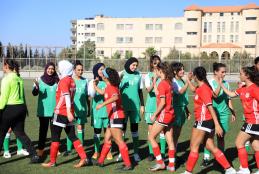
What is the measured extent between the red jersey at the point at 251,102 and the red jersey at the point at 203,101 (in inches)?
24.0

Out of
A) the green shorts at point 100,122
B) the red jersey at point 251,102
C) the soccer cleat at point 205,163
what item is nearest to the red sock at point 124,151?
the green shorts at point 100,122

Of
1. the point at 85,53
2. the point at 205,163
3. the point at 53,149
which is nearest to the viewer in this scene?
the point at 53,149

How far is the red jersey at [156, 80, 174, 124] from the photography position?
7.14 metres

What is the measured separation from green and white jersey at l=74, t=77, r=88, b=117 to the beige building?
85.5 meters

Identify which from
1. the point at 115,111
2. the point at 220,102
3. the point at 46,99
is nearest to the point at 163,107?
the point at 115,111

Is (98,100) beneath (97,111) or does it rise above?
above

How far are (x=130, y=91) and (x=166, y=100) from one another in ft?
4.48

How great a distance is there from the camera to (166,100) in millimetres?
7223

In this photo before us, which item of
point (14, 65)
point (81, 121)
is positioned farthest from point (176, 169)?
point (14, 65)

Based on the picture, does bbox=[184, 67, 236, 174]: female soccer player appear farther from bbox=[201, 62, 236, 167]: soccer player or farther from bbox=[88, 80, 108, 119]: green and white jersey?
bbox=[88, 80, 108, 119]: green and white jersey

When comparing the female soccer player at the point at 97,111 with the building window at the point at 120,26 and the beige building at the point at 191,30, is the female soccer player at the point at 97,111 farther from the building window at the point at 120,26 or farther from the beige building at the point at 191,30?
the building window at the point at 120,26

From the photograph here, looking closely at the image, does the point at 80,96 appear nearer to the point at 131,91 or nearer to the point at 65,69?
the point at 131,91

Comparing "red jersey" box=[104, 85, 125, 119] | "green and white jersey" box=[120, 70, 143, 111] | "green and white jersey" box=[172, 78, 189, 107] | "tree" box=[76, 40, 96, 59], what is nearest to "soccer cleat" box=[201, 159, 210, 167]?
"green and white jersey" box=[172, 78, 189, 107]

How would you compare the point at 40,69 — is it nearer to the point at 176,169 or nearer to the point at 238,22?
the point at 176,169
